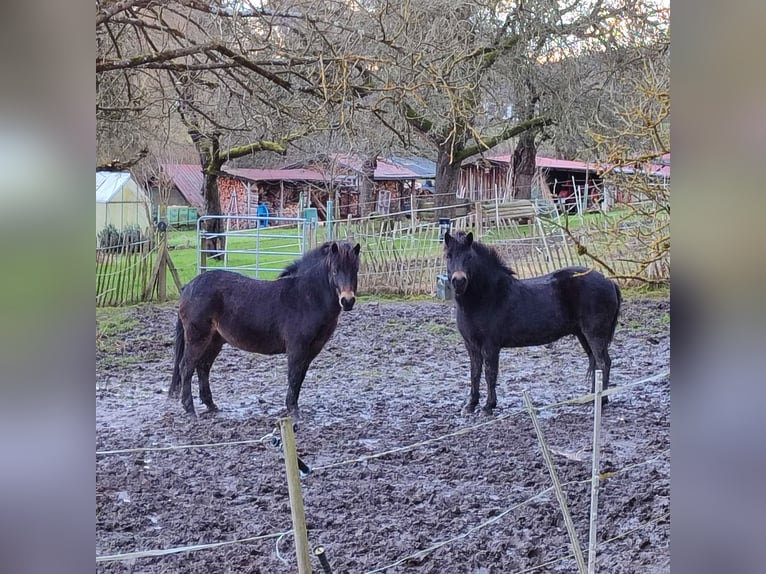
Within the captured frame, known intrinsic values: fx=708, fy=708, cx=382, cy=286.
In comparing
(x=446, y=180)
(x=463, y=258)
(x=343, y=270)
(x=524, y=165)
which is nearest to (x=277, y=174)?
(x=343, y=270)

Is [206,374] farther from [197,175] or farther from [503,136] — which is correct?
[503,136]

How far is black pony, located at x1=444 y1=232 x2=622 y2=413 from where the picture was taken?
7.57 feet

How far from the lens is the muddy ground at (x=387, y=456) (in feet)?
6.67

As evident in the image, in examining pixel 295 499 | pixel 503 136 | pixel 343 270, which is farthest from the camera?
pixel 503 136

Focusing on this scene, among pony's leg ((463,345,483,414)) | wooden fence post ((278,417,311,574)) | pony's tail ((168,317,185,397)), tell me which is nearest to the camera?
wooden fence post ((278,417,311,574))

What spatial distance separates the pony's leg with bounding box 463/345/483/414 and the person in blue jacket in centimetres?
77

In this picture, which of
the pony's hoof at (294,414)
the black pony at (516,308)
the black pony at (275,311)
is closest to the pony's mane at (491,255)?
the black pony at (516,308)

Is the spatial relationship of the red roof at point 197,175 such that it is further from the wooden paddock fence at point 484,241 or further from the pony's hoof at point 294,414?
the pony's hoof at point 294,414

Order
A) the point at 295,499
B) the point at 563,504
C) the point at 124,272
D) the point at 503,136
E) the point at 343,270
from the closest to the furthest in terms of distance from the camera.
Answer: the point at 295,499, the point at 563,504, the point at 124,272, the point at 343,270, the point at 503,136

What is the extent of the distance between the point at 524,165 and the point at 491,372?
0.69m

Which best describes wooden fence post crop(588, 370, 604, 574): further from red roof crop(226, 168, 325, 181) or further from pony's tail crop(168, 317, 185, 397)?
pony's tail crop(168, 317, 185, 397)

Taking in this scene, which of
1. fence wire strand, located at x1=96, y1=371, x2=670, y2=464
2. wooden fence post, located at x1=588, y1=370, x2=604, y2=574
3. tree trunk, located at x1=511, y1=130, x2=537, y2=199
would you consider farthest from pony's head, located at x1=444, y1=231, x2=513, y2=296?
wooden fence post, located at x1=588, y1=370, x2=604, y2=574

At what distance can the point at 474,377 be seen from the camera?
2.28 m
